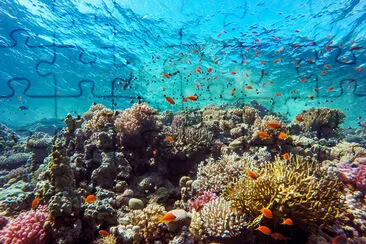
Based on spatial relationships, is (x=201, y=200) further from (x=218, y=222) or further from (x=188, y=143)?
(x=188, y=143)

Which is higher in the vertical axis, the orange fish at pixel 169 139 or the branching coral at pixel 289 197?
the orange fish at pixel 169 139

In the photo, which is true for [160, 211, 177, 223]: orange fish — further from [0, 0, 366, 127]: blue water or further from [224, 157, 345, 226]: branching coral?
[0, 0, 366, 127]: blue water

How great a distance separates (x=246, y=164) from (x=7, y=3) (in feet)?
74.8

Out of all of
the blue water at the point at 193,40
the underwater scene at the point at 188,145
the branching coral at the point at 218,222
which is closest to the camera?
the branching coral at the point at 218,222

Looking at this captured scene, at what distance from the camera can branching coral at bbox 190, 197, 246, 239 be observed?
12.3ft

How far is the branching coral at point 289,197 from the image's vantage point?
3578 millimetres

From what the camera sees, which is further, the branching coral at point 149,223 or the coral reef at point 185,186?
the branching coral at point 149,223

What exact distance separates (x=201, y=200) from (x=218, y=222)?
1044 millimetres

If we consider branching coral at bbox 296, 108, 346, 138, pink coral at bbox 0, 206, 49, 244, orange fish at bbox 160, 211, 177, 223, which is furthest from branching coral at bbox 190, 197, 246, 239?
branching coral at bbox 296, 108, 346, 138

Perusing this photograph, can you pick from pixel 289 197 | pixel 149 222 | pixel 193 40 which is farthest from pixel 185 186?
pixel 193 40

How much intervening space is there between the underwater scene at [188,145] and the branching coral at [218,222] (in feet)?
0.07

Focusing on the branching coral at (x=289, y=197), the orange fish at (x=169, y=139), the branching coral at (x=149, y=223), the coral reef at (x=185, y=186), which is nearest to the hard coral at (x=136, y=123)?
the coral reef at (x=185, y=186)

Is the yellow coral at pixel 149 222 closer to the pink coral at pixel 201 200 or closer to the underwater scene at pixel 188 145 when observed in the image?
the underwater scene at pixel 188 145

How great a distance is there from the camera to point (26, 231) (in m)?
4.00
